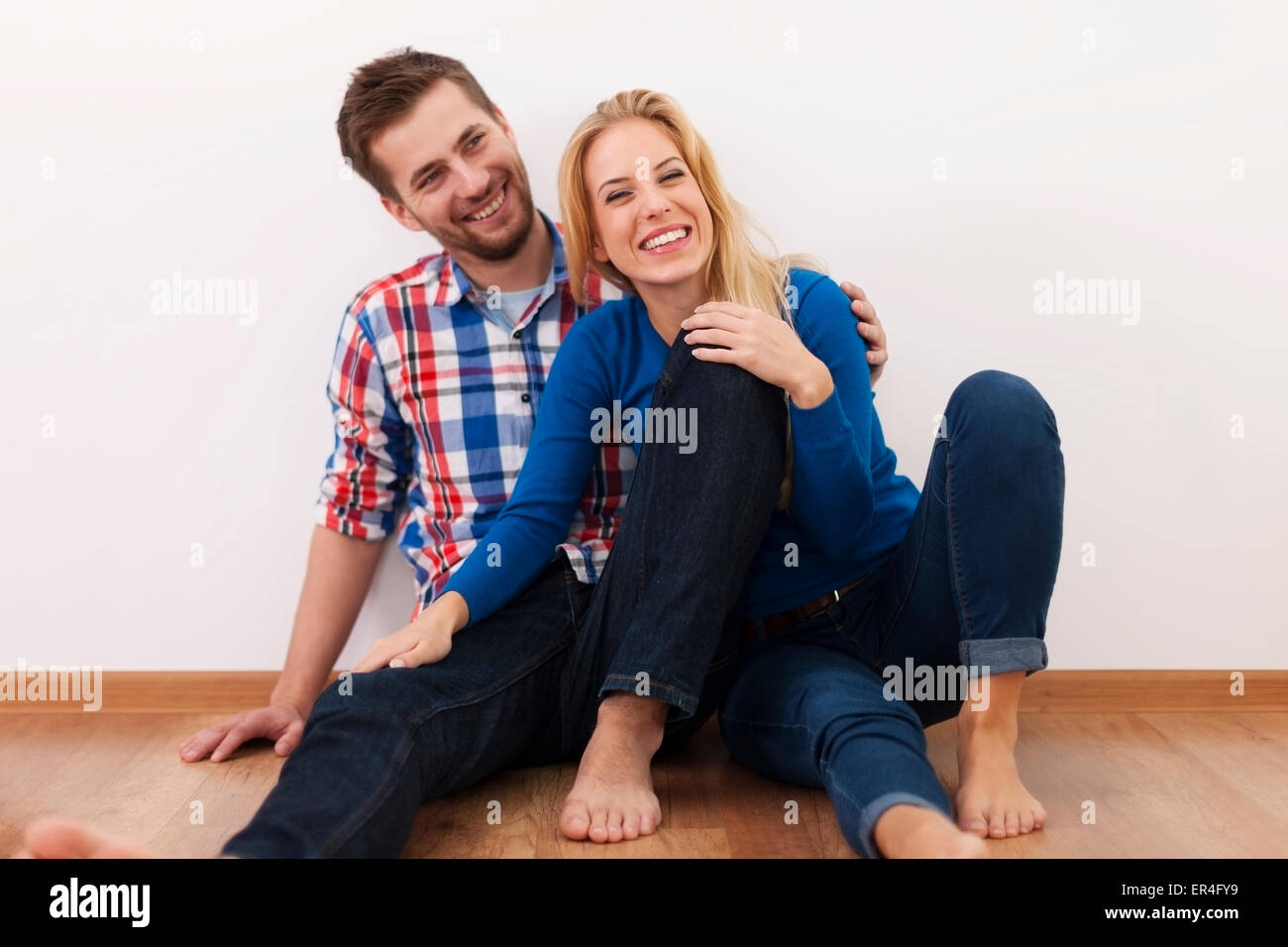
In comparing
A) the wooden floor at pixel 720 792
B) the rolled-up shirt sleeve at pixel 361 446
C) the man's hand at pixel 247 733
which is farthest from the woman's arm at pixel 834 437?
the man's hand at pixel 247 733

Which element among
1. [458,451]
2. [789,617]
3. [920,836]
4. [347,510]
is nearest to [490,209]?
[458,451]

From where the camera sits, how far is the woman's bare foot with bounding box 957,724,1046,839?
1.35m

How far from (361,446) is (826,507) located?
0.80m

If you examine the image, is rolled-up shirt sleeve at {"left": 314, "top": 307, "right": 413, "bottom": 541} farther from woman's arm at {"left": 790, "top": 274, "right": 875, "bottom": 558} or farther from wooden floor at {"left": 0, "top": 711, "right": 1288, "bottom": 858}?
woman's arm at {"left": 790, "top": 274, "right": 875, "bottom": 558}

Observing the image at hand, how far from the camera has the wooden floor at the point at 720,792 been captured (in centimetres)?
136

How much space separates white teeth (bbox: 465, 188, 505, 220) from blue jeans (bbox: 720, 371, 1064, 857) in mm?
769

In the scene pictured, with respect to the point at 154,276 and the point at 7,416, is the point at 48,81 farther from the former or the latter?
the point at 7,416

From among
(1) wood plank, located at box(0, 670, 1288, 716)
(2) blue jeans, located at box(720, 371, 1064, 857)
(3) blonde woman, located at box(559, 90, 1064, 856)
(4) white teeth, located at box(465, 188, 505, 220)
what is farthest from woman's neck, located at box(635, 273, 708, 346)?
(1) wood plank, located at box(0, 670, 1288, 716)

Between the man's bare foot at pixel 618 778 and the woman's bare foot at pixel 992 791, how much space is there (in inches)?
14.3

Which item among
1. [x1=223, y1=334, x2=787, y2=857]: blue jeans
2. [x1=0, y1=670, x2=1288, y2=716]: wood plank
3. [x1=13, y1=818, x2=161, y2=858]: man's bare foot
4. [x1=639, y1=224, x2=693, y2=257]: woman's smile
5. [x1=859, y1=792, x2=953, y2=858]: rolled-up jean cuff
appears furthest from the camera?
[x1=0, y1=670, x2=1288, y2=716]: wood plank

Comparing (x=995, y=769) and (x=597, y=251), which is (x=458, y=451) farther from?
(x=995, y=769)

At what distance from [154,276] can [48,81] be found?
360mm

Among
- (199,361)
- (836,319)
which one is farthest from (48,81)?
(836,319)

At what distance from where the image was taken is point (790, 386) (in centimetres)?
142
